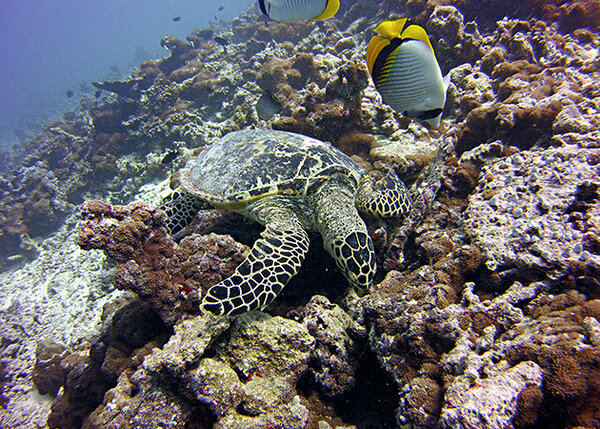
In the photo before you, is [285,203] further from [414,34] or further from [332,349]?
[414,34]

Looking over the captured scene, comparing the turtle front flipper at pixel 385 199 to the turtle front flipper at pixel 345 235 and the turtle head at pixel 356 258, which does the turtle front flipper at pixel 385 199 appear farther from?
the turtle head at pixel 356 258

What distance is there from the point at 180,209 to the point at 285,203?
219 centimetres

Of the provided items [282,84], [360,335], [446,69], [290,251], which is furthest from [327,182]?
[282,84]

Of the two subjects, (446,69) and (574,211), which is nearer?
(574,211)

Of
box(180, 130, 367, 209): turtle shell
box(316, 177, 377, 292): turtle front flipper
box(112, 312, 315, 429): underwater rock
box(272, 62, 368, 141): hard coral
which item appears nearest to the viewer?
box(112, 312, 315, 429): underwater rock

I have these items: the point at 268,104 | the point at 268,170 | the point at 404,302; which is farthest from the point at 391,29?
the point at 268,104

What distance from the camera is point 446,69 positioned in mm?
7133

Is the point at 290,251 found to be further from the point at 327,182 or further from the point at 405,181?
the point at 405,181

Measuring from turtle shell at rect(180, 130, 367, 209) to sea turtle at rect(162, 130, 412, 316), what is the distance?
0.01 meters

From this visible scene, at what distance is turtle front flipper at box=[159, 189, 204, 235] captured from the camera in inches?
182

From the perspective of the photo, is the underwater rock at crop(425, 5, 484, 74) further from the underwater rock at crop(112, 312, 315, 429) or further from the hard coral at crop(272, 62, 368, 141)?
the underwater rock at crop(112, 312, 315, 429)

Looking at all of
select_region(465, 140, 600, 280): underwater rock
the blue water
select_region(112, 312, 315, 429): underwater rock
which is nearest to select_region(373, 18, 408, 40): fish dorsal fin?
select_region(465, 140, 600, 280): underwater rock

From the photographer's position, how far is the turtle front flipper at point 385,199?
354 centimetres

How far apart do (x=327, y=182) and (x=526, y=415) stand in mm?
2997
